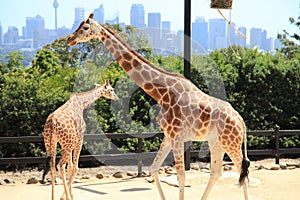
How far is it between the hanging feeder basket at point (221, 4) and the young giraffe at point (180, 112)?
143 cm

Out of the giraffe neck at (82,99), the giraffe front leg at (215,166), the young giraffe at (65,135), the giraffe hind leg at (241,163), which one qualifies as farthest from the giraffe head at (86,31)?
the giraffe hind leg at (241,163)

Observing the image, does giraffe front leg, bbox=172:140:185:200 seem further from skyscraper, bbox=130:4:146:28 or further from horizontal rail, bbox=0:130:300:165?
skyscraper, bbox=130:4:146:28

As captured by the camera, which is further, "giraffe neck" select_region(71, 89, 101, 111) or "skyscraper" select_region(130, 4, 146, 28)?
"skyscraper" select_region(130, 4, 146, 28)

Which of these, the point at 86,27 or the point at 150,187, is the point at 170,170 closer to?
the point at 150,187

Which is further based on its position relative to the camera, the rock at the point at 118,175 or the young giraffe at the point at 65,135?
the rock at the point at 118,175

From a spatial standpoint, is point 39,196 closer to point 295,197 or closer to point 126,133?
point 126,133

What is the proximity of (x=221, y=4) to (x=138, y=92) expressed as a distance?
13.2ft

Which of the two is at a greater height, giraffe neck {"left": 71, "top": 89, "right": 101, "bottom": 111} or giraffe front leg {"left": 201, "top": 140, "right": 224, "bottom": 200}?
giraffe neck {"left": 71, "top": 89, "right": 101, "bottom": 111}

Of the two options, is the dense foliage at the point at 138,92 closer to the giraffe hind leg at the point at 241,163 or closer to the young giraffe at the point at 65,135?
the young giraffe at the point at 65,135

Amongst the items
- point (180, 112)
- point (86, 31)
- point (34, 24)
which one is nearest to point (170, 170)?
point (180, 112)

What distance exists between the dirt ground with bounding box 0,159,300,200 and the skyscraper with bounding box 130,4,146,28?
6383 mm

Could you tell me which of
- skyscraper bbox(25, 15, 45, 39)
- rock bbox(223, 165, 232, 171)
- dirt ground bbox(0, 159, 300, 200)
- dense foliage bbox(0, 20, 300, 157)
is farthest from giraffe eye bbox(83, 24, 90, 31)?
skyscraper bbox(25, 15, 45, 39)

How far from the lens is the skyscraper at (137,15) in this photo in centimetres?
1499

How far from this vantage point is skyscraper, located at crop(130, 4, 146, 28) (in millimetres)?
14994
